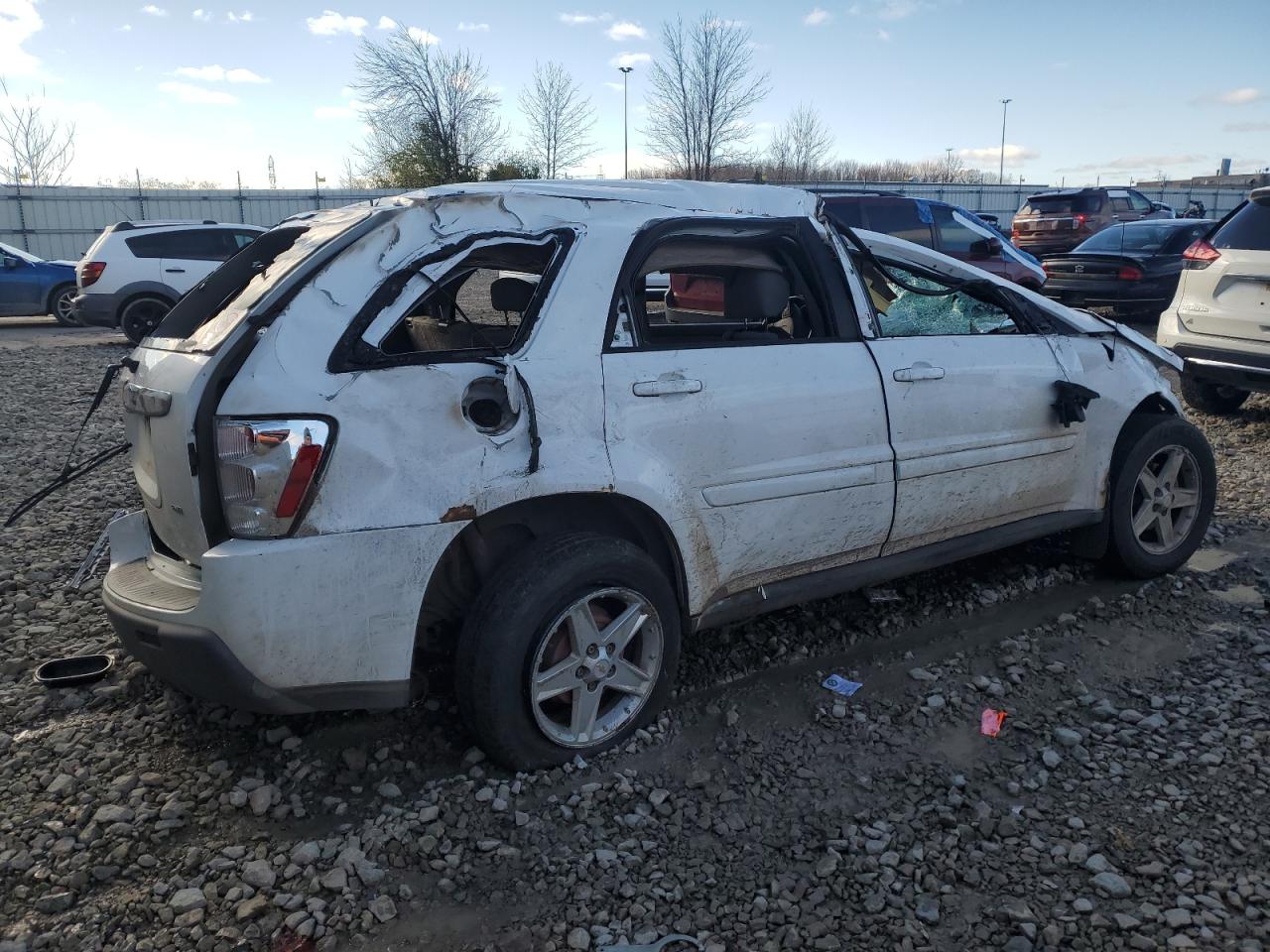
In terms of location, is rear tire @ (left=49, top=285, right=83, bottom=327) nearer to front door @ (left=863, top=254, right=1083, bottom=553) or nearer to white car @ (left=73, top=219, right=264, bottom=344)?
white car @ (left=73, top=219, right=264, bottom=344)

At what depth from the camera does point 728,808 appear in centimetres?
291

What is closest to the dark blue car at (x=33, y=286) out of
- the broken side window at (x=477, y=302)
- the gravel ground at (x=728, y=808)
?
the gravel ground at (x=728, y=808)

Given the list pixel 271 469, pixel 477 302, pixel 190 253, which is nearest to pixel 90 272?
pixel 190 253

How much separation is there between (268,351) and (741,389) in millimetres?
1443

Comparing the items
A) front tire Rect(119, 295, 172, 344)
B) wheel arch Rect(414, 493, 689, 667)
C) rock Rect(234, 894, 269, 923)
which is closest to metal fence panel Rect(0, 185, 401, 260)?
front tire Rect(119, 295, 172, 344)

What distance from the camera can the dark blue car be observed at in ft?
53.8

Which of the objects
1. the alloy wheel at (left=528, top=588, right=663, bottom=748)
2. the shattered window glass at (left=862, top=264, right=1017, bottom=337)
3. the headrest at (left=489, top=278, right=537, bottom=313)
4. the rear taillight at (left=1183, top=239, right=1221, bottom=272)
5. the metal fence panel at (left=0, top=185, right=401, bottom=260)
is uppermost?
the metal fence panel at (left=0, top=185, right=401, bottom=260)

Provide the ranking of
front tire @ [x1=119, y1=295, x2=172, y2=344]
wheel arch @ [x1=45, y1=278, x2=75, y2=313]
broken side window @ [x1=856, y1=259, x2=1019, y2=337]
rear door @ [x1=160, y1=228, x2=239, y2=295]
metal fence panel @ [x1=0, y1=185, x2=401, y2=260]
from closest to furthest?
broken side window @ [x1=856, y1=259, x2=1019, y2=337]
front tire @ [x1=119, y1=295, x2=172, y2=344]
rear door @ [x1=160, y1=228, x2=239, y2=295]
wheel arch @ [x1=45, y1=278, x2=75, y2=313]
metal fence panel @ [x1=0, y1=185, x2=401, y2=260]

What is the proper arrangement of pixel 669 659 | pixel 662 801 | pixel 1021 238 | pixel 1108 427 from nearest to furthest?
pixel 662 801 < pixel 669 659 < pixel 1108 427 < pixel 1021 238

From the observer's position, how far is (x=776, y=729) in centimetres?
334

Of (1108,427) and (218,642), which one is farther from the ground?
(1108,427)

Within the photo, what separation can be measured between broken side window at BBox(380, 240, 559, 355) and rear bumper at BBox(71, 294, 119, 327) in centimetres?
1255

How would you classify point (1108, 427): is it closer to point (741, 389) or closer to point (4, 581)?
point (741, 389)

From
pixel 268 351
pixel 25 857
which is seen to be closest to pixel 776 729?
pixel 268 351
